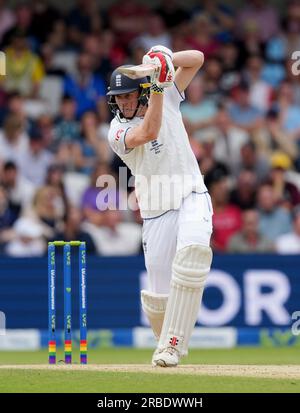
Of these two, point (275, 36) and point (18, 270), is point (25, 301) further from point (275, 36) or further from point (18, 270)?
point (275, 36)

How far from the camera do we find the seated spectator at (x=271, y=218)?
536 inches

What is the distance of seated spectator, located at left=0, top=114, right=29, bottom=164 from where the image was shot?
47.1ft

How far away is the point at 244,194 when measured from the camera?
1390cm

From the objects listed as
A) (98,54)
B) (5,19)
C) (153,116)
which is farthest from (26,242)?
(153,116)

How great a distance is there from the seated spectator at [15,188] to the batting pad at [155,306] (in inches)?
215

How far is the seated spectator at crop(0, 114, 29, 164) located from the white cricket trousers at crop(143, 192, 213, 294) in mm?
6331

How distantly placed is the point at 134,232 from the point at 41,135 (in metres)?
1.93

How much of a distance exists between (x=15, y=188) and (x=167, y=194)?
600cm

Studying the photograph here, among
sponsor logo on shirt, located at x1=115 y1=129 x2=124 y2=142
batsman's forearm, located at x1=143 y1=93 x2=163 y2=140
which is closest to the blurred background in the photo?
sponsor logo on shirt, located at x1=115 y1=129 x2=124 y2=142

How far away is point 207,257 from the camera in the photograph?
7848mm

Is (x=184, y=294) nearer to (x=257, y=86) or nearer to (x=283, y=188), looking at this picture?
(x=283, y=188)

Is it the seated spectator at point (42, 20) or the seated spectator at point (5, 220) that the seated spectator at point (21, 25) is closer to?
the seated spectator at point (42, 20)

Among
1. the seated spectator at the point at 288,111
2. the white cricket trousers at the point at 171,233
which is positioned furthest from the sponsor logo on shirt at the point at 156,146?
the seated spectator at the point at 288,111

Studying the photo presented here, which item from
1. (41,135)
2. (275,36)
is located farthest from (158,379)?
(275,36)
